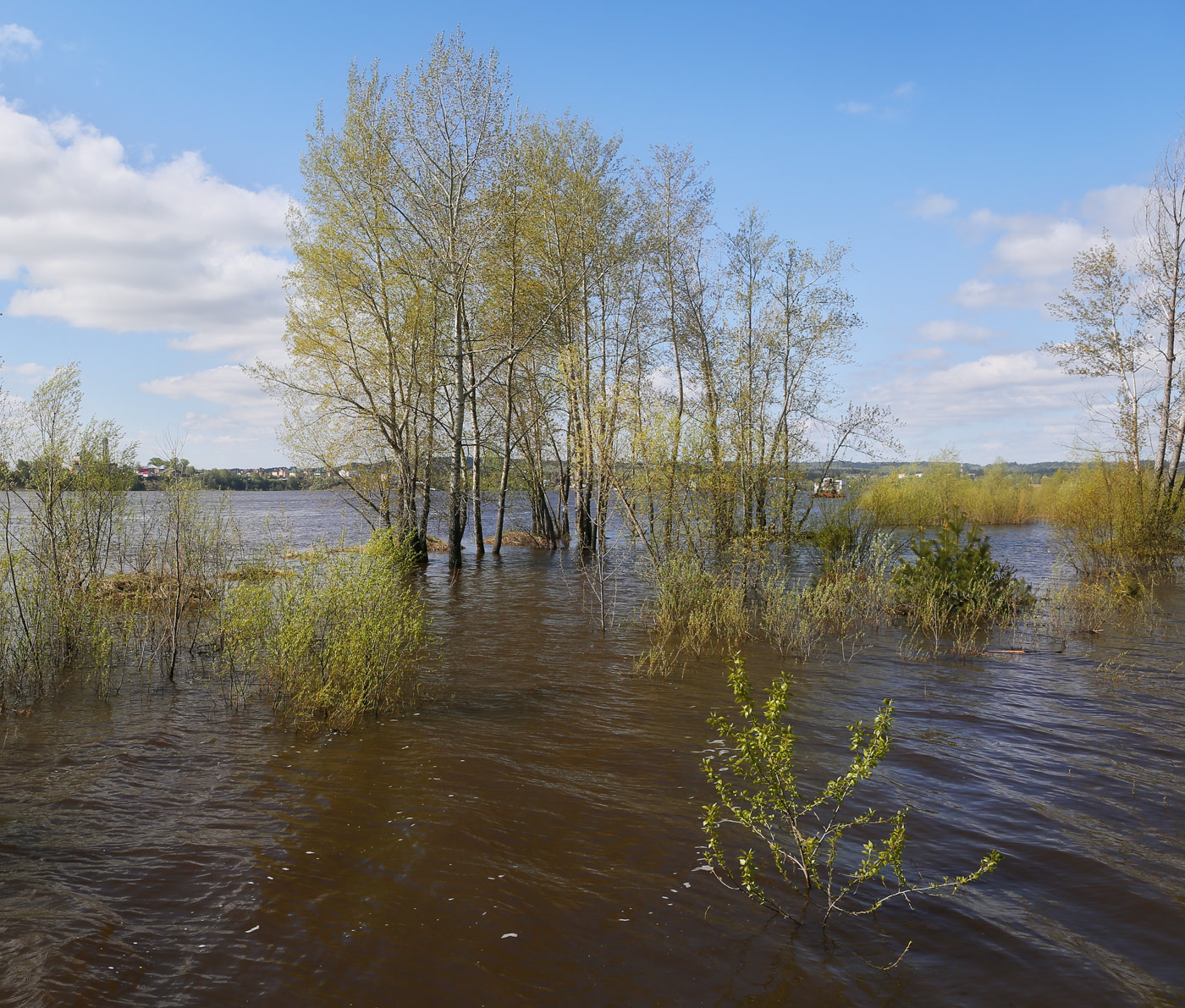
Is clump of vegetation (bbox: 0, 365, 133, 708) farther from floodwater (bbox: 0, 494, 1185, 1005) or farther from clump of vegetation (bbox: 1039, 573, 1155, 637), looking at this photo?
clump of vegetation (bbox: 1039, 573, 1155, 637)

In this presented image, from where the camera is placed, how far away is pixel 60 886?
4.32m

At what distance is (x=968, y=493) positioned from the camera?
34312mm

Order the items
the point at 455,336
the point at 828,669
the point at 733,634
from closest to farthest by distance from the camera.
→ 1. the point at 828,669
2. the point at 733,634
3. the point at 455,336

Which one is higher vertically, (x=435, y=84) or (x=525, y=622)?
(x=435, y=84)

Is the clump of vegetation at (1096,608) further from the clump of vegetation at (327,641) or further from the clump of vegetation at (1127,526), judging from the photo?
the clump of vegetation at (327,641)

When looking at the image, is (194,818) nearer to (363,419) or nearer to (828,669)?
(828,669)

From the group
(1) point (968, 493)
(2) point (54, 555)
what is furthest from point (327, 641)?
(1) point (968, 493)

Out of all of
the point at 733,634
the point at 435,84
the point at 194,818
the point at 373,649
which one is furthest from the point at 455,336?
the point at 194,818

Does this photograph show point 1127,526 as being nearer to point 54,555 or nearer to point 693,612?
point 693,612

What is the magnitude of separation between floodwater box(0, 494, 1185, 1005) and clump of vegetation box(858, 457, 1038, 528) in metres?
20.9

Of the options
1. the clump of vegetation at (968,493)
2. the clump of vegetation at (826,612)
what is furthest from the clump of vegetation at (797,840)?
the clump of vegetation at (968,493)

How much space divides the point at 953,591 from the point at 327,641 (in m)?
10.5

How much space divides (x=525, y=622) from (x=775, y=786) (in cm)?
917

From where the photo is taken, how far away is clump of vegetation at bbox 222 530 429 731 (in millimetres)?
7270
